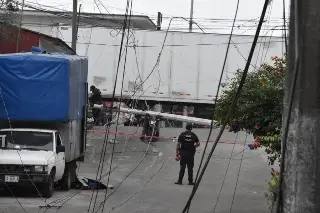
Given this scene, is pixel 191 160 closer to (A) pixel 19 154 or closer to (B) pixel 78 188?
(B) pixel 78 188

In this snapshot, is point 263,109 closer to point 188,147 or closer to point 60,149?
point 60,149

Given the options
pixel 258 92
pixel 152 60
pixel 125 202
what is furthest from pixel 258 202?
pixel 152 60

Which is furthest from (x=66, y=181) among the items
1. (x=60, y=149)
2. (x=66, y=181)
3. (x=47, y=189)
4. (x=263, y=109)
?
(x=263, y=109)

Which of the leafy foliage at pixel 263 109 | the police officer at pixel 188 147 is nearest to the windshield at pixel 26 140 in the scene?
the police officer at pixel 188 147

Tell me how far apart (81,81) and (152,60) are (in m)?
11.5

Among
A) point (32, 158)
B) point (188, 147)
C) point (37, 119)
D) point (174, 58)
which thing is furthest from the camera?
point (174, 58)

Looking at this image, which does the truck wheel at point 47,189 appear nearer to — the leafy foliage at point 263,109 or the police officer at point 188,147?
the police officer at point 188,147

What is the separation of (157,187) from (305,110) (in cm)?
1231

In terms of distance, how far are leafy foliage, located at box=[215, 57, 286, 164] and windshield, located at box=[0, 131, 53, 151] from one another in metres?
5.52

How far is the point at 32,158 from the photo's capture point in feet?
44.7

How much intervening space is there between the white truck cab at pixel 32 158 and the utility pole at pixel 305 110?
10.4m

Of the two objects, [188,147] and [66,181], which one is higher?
[188,147]

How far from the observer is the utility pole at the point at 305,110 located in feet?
12.3

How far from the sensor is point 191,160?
1616 centimetres
